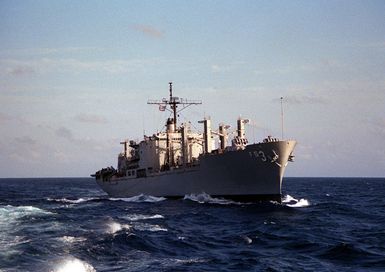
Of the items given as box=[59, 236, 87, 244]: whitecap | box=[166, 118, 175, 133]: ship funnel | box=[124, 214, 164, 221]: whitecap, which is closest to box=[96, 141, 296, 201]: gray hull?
box=[166, 118, 175, 133]: ship funnel

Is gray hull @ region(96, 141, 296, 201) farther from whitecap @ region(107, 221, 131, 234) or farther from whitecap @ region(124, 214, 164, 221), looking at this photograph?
whitecap @ region(107, 221, 131, 234)

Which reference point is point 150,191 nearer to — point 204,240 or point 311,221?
point 311,221

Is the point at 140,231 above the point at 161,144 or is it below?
below

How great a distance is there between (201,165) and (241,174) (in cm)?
472

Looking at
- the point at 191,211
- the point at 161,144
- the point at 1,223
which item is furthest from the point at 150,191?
the point at 1,223

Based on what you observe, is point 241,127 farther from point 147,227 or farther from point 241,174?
point 147,227

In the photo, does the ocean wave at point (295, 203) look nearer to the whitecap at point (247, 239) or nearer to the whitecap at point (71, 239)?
the whitecap at point (247, 239)

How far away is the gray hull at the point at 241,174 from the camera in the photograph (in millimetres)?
43531

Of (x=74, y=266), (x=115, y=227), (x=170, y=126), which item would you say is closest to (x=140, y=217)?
(x=115, y=227)

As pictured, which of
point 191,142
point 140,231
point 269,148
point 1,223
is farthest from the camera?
point 191,142

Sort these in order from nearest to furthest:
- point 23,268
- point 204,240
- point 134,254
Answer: point 23,268
point 134,254
point 204,240

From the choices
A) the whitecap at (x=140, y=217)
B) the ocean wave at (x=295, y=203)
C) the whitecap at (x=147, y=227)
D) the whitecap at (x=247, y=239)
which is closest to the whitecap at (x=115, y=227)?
the whitecap at (x=147, y=227)

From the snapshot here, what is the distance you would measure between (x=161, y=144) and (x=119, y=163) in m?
16.3

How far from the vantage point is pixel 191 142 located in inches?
2196
